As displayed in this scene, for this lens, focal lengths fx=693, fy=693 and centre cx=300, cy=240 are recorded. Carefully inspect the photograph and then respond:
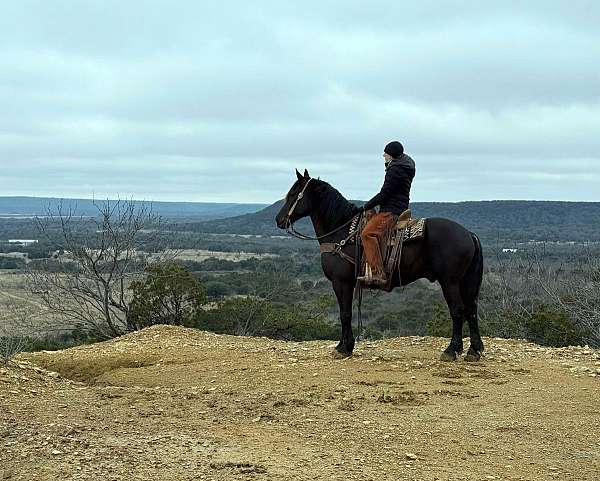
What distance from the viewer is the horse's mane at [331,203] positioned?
374 inches

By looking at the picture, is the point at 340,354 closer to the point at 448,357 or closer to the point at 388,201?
the point at 448,357

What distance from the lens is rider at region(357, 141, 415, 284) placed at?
351 inches

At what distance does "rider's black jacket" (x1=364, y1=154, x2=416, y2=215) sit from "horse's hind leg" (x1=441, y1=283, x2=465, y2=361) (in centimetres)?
120

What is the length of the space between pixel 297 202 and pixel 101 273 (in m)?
10.2

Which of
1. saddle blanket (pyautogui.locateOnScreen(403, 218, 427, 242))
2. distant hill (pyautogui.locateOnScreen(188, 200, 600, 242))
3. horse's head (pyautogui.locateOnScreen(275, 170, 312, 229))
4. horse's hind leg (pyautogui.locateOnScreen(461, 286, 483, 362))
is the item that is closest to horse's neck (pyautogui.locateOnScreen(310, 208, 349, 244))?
horse's head (pyautogui.locateOnScreen(275, 170, 312, 229))

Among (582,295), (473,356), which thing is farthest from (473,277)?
(582,295)

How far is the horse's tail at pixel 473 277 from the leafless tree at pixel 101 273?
10.1 metres

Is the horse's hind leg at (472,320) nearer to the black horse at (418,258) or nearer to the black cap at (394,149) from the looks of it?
the black horse at (418,258)

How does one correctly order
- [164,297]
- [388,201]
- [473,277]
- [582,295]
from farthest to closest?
1. [582,295]
2. [164,297]
3. [473,277]
4. [388,201]

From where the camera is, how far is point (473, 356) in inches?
360

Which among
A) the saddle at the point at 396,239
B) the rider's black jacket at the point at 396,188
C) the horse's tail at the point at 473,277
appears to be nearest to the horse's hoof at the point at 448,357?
the horse's tail at the point at 473,277

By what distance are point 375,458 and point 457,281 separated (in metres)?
4.21

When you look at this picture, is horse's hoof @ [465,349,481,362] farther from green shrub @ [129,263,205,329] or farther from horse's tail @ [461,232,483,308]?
green shrub @ [129,263,205,329]

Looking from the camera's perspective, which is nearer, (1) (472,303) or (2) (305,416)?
(2) (305,416)
